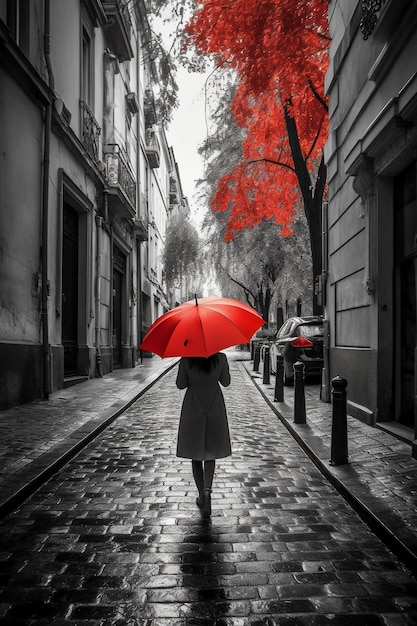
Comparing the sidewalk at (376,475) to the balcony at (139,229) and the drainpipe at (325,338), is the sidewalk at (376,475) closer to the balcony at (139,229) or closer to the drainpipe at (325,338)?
the drainpipe at (325,338)


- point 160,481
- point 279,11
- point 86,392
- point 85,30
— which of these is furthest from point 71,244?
point 160,481

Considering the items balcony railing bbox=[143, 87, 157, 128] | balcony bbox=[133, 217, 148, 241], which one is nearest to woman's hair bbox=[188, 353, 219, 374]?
balcony bbox=[133, 217, 148, 241]

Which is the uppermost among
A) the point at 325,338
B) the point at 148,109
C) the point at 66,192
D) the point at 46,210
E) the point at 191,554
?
the point at 148,109

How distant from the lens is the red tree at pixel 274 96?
7.95 m

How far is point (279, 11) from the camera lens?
7.80 m

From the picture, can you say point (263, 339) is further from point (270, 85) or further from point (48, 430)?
point (48, 430)

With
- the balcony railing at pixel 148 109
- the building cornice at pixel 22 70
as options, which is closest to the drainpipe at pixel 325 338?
the building cornice at pixel 22 70

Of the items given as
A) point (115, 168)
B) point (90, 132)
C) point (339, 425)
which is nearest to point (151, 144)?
point (115, 168)

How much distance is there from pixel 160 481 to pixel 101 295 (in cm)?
1118

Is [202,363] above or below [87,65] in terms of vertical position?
below

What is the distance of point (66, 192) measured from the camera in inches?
490

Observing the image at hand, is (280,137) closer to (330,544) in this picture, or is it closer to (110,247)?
(110,247)

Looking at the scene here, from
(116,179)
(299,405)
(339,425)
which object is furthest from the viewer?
(116,179)

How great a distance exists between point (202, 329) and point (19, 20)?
8.69 m
